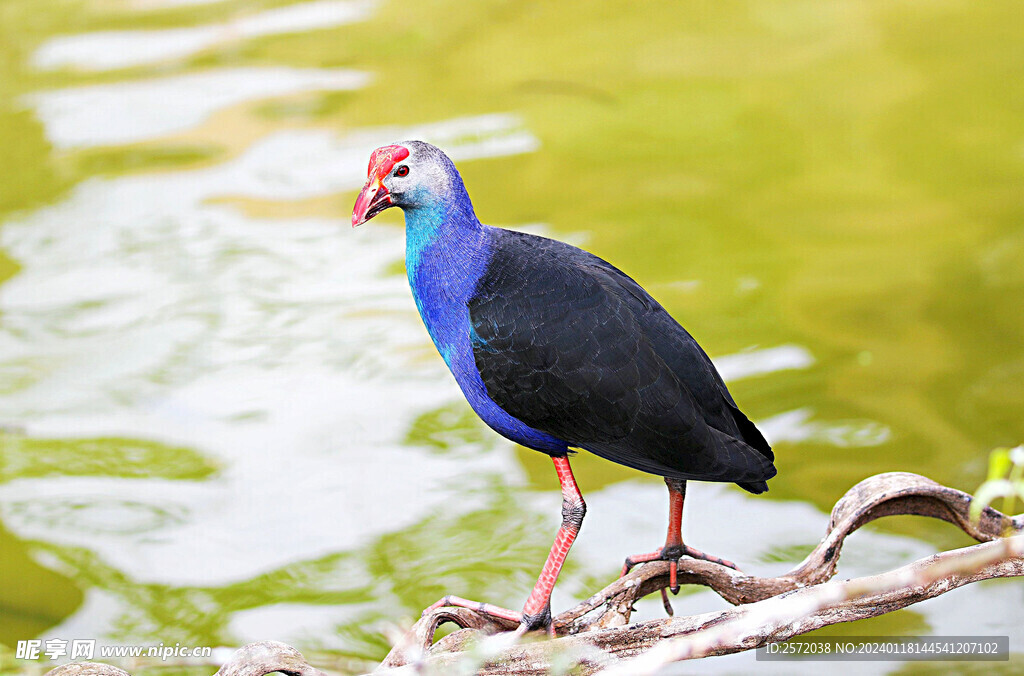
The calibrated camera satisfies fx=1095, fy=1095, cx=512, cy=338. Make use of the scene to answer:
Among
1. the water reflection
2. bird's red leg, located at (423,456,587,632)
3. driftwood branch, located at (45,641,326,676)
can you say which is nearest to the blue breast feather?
bird's red leg, located at (423,456,587,632)

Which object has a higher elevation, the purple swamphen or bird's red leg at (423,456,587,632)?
the purple swamphen

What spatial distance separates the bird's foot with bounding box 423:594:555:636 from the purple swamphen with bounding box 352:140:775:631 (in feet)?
1.15

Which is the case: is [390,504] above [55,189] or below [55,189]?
below

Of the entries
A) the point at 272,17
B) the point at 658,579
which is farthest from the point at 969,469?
the point at 272,17

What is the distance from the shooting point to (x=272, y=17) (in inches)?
274

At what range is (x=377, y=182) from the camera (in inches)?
81.7

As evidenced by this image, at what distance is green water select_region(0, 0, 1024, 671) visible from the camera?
3.65 m

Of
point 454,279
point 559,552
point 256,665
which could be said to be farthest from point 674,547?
point 256,665

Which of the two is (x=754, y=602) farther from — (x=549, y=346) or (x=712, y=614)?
(x=549, y=346)

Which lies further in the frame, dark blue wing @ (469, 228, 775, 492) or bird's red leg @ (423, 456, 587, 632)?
bird's red leg @ (423, 456, 587, 632)

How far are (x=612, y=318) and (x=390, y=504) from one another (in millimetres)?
1947

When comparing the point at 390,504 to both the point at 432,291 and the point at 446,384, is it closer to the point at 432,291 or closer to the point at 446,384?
the point at 446,384

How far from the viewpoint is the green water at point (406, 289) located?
365 cm

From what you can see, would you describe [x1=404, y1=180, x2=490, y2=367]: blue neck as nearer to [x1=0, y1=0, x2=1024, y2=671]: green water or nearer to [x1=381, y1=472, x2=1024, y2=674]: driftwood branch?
[x1=381, y1=472, x2=1024, y2=674]: driftwood branch
